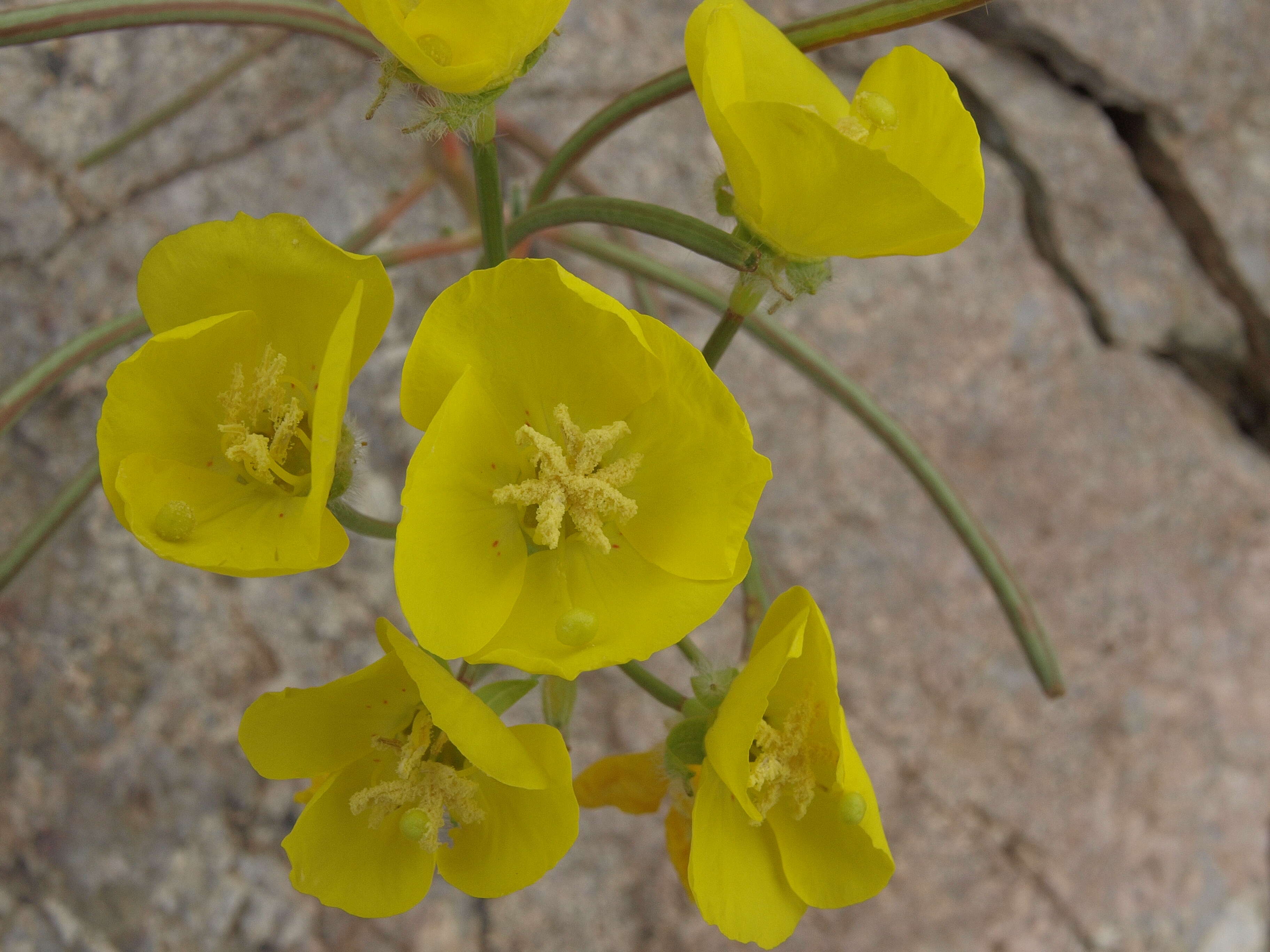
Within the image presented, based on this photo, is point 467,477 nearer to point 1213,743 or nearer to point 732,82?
point 732,82

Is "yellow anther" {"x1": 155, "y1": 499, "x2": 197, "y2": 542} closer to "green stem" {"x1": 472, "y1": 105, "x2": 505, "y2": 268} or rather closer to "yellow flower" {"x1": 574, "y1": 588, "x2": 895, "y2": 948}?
"green stem" {"x1": 472, "y1": 105, "x2": 505, "y2": 268}

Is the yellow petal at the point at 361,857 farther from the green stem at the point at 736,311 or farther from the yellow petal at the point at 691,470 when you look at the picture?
the green stem at the point at 736,311

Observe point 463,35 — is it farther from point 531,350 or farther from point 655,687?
point 655,687

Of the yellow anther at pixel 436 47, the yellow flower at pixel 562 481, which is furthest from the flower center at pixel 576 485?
the yellow anther at pixel 436 47

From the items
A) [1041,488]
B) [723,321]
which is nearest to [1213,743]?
[1041,488]

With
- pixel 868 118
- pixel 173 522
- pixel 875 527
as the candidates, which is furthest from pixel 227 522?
pixel 875 527
